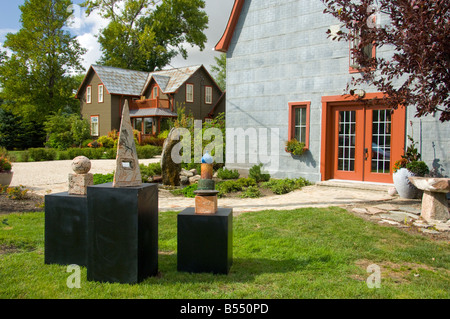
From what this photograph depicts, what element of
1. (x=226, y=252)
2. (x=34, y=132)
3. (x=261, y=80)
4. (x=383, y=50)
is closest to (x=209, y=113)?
(x=34, y=132)

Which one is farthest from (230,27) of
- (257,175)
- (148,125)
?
(148,125)

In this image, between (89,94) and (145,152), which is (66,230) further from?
(89,94)

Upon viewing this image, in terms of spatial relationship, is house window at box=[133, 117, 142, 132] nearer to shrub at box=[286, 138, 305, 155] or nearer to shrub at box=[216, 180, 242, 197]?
shrub at box=[286, 138, 305, 155]

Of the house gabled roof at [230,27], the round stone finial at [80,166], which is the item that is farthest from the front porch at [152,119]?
the round stone finial at [80,166]

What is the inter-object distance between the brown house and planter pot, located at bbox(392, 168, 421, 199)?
21670mm

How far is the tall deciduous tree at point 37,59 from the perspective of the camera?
29.0 metres

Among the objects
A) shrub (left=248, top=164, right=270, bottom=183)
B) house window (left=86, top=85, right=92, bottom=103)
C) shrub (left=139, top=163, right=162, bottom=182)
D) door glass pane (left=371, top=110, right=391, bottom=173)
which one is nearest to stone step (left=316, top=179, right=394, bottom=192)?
door glass pane (left=371, top=110, right=391, bottom=173)

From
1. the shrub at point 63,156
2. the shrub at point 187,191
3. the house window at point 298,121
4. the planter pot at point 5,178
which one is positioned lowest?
the shrub at point 187,191

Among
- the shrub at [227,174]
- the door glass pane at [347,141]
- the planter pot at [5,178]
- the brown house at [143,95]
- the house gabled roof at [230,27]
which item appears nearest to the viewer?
the planter pot at [5,178]

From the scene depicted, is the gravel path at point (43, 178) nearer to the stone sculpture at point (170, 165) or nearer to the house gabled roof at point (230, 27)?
the stone sculpture at point (170, 165)

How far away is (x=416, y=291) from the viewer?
11.6 ft

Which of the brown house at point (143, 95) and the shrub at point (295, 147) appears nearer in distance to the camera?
the shrub at point (295, 147)

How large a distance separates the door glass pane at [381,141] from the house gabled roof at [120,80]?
23.5 meters

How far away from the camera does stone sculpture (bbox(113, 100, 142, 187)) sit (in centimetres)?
367
